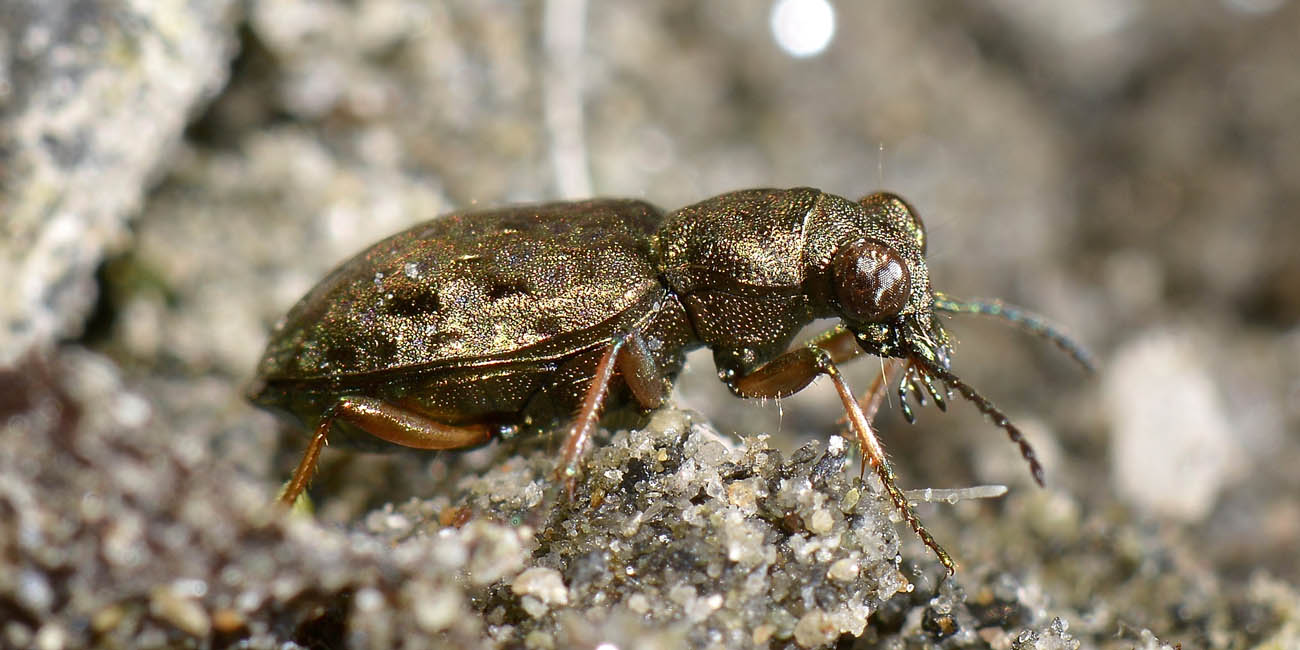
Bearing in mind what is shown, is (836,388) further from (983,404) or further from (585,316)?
(585,316)

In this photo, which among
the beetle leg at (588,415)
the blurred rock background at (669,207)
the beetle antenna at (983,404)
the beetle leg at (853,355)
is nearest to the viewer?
the beetle leg at (588,415)

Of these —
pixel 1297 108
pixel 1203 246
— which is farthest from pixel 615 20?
pixel 1297 108

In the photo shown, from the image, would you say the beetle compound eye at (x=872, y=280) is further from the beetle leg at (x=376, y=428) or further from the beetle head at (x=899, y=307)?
the beetle leg at (x=376, y=428)

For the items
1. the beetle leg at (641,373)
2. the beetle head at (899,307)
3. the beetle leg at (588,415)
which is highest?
the beetle head at (899,307)

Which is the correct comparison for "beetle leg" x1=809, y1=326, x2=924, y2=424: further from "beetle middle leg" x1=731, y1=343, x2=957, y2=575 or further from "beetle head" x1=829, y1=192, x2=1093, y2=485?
"beetle head" x1=829, y1=192, x2=1093, y2=485

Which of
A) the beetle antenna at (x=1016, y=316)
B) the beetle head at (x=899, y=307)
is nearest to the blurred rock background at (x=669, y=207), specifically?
the beetle head at (x=899, y=307)

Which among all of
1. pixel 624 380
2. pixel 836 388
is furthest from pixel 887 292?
pixel 624 380

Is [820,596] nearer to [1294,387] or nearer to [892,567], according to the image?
[892,567]

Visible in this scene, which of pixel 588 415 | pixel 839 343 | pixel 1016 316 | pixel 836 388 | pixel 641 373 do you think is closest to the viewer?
pixel 588 415
